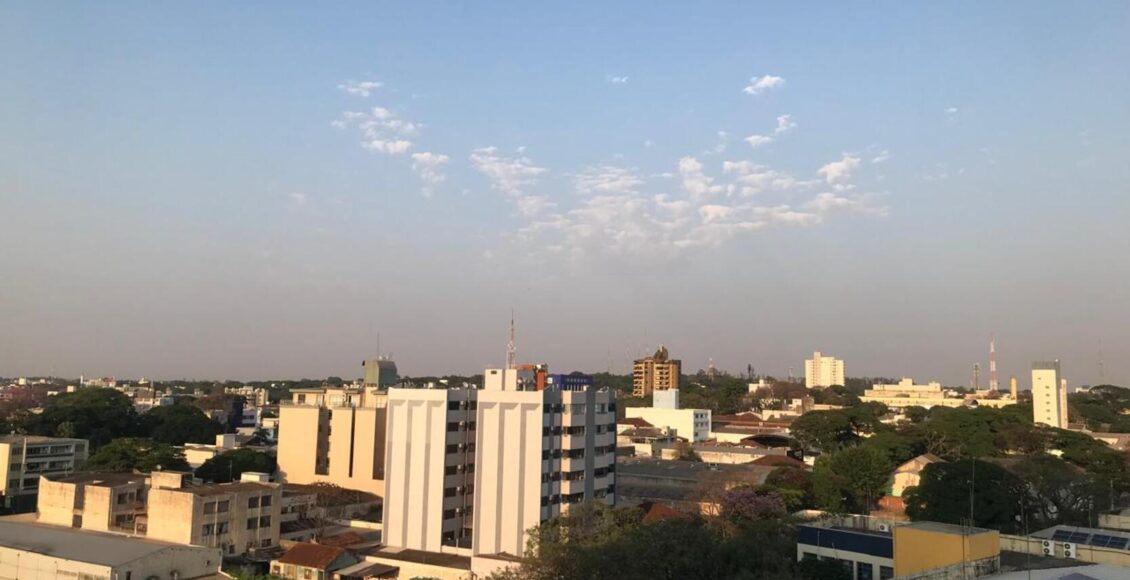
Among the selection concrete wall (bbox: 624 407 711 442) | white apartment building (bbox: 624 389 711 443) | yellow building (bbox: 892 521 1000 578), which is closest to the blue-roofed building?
yellow building (bbox: 892 521 1000 578)

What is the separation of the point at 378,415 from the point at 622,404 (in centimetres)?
5364

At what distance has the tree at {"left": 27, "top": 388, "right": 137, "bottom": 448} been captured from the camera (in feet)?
187

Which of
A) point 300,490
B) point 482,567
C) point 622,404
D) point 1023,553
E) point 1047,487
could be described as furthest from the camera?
point 622,404

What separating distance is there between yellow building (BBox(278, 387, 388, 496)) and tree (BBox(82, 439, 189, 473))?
18.1 feet

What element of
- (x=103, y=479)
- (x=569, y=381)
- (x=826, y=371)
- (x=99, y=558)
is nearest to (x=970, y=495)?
(x=569, y=381)

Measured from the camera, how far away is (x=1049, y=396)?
79562 mm

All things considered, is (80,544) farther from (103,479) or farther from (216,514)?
(103,479)

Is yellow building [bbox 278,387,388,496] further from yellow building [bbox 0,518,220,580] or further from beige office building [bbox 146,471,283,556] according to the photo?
yellow building [bbox 0,518,220,580]

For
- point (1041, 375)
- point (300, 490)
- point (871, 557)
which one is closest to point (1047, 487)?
point (871, 557)

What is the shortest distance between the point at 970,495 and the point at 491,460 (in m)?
18.2

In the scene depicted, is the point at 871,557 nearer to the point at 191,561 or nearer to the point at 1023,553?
the point at 1023,553

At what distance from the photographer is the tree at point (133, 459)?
40.9 metres

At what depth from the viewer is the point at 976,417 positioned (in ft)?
188

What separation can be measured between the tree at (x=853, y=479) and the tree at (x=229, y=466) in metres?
28.5
